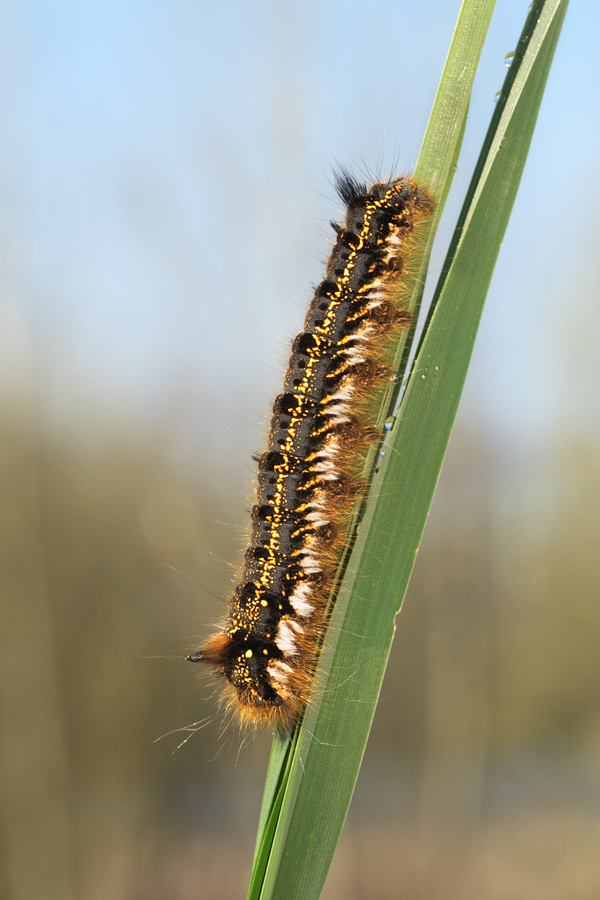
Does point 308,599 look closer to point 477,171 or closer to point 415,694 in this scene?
point 477,171

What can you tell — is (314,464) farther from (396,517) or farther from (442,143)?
(442,143)

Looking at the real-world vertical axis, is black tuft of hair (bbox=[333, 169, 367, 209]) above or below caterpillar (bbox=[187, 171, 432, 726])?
above

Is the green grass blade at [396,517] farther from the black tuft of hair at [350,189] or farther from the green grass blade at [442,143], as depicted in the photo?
the black tuft of hair at [350,189]

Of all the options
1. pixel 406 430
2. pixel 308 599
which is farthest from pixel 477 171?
pixel 308 599

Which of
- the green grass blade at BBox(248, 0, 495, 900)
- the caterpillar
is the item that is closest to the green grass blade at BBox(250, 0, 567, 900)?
the green grass blade at BBox(248, 0, 495, 900)

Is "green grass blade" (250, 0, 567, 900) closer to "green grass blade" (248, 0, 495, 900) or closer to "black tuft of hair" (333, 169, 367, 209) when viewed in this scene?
"green grass blade" (248, 0, 495, 900)

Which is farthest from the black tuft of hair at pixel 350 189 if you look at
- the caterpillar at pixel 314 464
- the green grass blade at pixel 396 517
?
the green grass blade at pixel 396 517

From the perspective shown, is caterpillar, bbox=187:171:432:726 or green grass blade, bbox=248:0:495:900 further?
caterpillar, bbox=187:171:432:726
